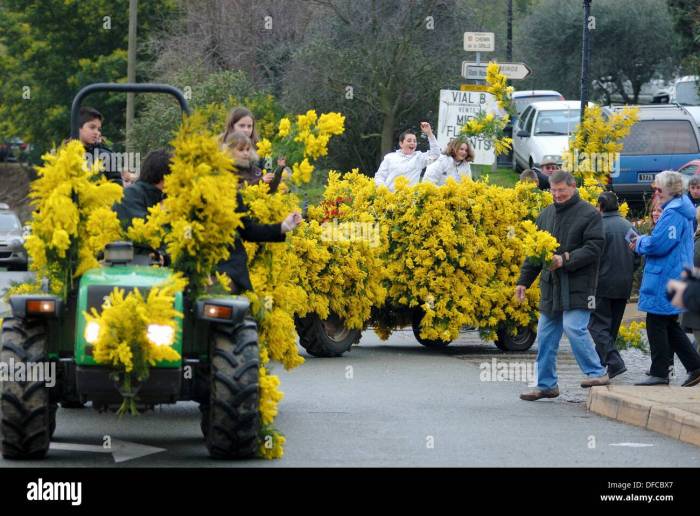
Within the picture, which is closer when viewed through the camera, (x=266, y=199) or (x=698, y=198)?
(x=266, y=199)

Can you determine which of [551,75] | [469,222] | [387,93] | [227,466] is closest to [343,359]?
[469,222]

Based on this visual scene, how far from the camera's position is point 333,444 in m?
10.6

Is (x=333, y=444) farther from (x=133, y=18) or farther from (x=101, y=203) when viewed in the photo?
(x=133, y=18)

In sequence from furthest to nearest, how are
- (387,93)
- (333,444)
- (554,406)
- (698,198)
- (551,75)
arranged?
(551,75), (387,93), (698,198), (554,406), (333,444)

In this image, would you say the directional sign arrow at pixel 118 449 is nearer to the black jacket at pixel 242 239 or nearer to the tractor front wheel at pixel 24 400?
the tractor front wheel at pixel 24 400

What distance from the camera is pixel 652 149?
104ft

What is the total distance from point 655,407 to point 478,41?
1237cm

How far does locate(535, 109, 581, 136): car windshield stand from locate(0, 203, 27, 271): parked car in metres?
12.6

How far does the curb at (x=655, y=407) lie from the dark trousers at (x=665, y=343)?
2.09 feet

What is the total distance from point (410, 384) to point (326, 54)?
88.5 ft

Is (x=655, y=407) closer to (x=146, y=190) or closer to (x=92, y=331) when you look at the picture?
(x=146, y=190)

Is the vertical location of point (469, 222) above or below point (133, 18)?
below

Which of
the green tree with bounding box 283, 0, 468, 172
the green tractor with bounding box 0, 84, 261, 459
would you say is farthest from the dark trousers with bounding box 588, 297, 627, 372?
the green tree with bounding box 283, 0, 468, 172

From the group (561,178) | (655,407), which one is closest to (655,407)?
(655,407)
